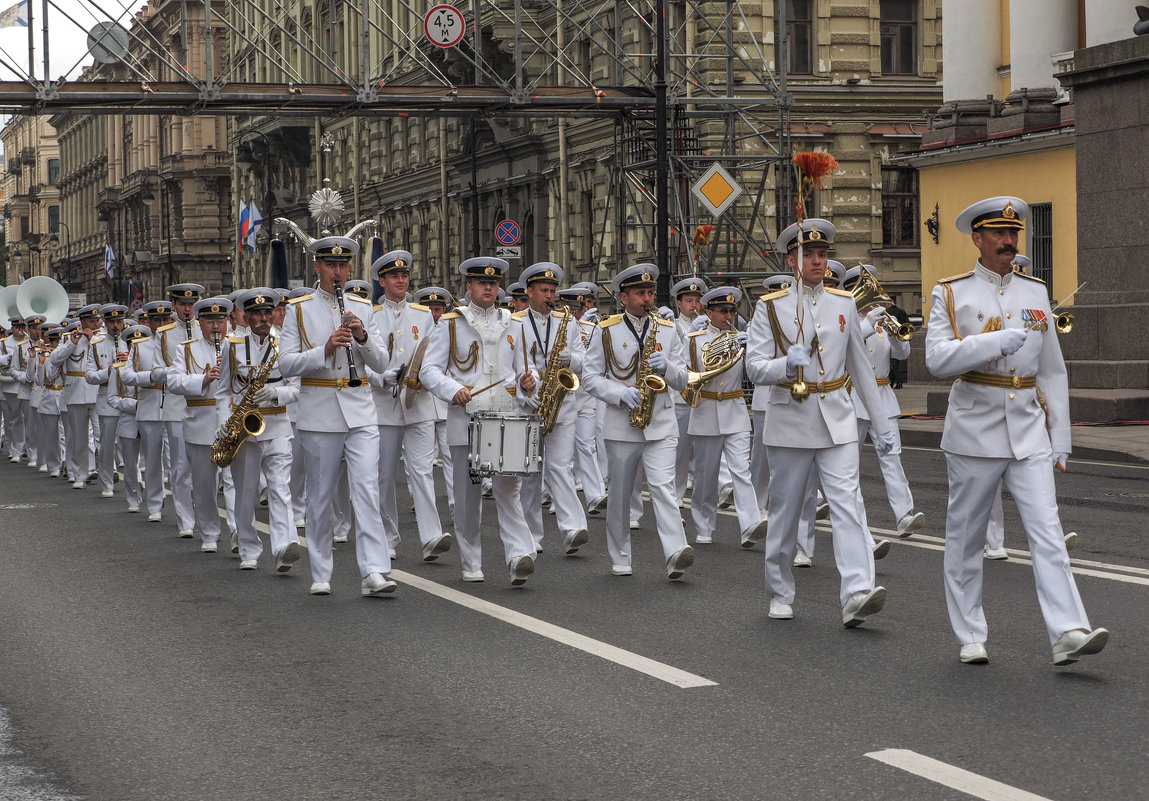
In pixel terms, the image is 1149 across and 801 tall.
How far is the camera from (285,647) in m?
9.20

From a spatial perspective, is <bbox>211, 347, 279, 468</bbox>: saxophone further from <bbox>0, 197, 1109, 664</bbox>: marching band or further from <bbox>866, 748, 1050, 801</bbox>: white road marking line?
<bbox>866, 748, 1050, 801</bbox>: white road marking line

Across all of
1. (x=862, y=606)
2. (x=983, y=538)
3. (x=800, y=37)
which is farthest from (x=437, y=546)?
(x=800, y=37)

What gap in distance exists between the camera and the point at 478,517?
11609 millimetres

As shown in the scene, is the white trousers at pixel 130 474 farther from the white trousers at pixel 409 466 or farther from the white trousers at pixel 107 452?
the white trousers at pixel 409 466

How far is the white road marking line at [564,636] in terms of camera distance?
8117 millimetres

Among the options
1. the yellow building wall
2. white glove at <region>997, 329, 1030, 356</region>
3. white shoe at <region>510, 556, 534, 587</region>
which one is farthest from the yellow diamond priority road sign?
white glove at <region>997, 329, 1030, 356</region>

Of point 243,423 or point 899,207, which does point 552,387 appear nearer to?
point 243,423

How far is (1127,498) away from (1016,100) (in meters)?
18.2

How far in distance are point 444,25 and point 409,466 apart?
74.7ft

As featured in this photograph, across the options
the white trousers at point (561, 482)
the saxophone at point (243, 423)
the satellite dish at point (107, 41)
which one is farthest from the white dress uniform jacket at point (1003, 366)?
the satellite dish at point (107, 41)

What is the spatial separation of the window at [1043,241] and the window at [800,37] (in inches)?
358

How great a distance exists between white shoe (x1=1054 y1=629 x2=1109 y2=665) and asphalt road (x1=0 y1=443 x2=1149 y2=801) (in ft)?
0.39

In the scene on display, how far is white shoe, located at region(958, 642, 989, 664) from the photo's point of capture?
8.22 m

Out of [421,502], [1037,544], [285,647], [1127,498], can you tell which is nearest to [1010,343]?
[1037,544]
